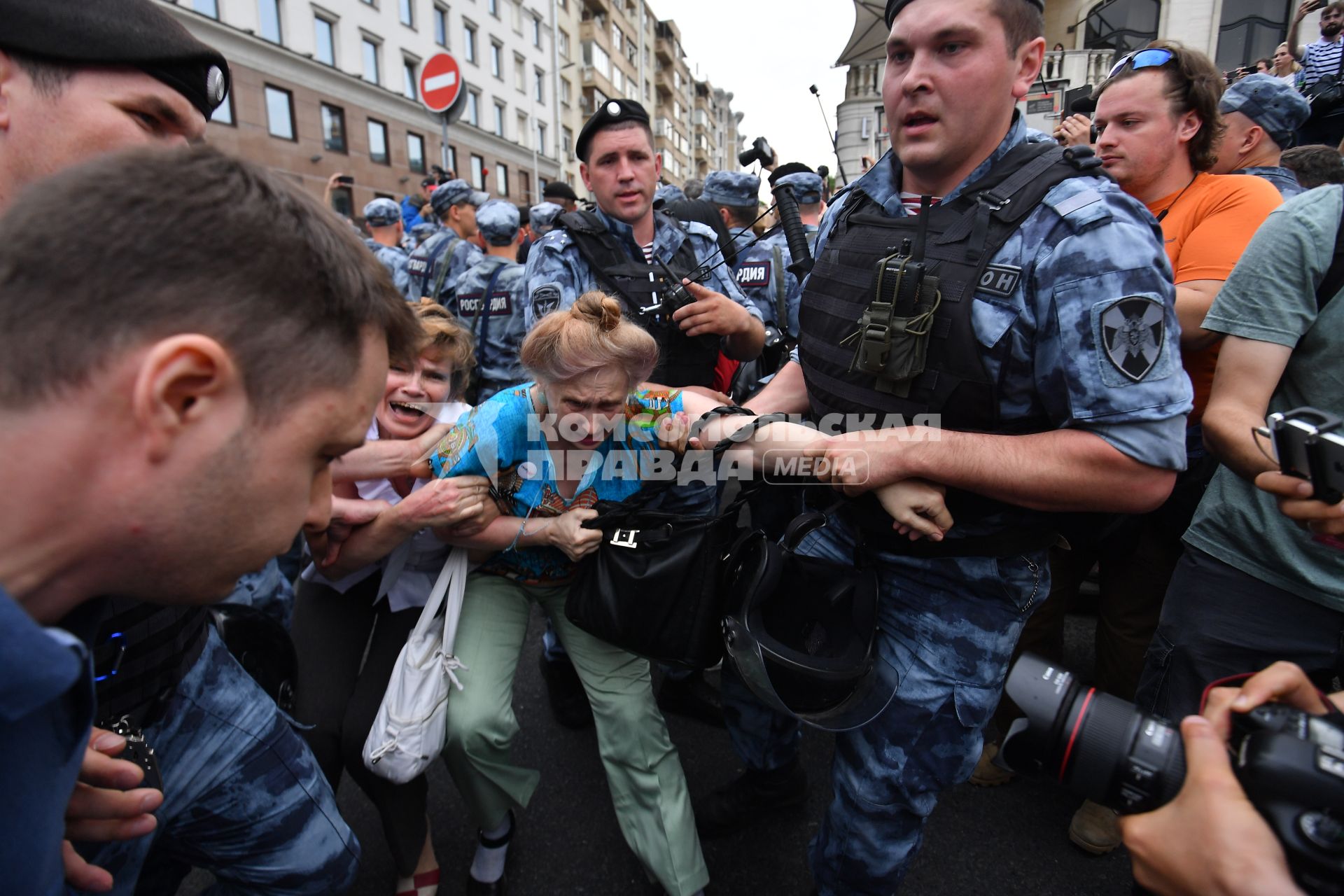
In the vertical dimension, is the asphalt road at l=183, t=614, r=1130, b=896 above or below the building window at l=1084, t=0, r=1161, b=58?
below

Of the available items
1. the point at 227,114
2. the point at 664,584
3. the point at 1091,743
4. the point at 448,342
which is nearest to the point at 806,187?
the point at 448,342

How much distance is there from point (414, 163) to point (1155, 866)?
95.8ft

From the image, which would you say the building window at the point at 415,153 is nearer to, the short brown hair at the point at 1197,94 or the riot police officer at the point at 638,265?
the riot police officer at the point at 638,265

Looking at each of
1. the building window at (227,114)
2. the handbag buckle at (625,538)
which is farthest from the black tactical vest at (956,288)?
the building window at (227,114)

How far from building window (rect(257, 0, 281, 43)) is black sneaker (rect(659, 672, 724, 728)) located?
23.3 metres

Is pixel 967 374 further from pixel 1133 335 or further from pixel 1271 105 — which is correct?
pixel 1271 105

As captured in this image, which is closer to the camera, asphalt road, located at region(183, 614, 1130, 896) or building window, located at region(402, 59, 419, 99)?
asphalt road, located at region(183, 614, 1130, 896)

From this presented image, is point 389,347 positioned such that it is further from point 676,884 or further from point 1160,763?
point 676,884

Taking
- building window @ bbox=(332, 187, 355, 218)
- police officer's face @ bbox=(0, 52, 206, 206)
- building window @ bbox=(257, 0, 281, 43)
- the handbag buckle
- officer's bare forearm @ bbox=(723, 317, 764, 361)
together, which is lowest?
the handbag buckle

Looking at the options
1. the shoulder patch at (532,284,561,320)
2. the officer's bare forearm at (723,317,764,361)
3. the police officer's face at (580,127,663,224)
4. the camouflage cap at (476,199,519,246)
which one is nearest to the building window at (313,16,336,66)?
the camouflage cap at (476,199,519,246)

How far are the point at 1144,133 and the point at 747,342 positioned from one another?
1.61 meters

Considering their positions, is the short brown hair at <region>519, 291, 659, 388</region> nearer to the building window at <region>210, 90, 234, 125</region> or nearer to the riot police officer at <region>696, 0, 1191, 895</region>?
the riot police officer at <region>696, 0, 1191, 895</region>

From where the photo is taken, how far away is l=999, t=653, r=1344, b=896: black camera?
0.80m

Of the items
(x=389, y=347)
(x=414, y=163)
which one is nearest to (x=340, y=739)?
(x=389, y=347)
